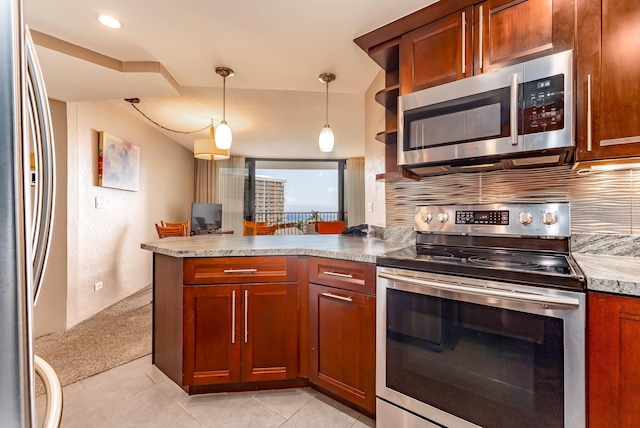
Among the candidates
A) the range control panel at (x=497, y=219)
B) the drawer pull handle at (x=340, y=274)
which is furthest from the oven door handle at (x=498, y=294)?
the range control panel at (x=497, y=219)

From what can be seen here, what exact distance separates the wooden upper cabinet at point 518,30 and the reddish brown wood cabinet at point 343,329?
1.18m

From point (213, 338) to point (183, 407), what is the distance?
396 millimetres

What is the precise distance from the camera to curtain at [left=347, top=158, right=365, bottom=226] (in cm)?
700

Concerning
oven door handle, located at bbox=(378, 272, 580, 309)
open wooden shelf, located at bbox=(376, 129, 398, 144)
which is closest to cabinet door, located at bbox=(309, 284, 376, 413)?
oven door handle, located at bbox=(378, 272, 580, 309)

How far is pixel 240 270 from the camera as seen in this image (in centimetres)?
170

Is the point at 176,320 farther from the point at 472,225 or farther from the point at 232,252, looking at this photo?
the point at 472,225

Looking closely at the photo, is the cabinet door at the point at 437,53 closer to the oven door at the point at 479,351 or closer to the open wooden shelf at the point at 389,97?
the open wooden shelf at the point at 389,97

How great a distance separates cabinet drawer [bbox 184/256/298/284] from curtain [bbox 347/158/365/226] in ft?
17.8

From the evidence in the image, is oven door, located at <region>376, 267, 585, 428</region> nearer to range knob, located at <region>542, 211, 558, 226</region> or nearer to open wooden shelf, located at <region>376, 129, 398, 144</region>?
range knob, located at <region>542, 211, 558, 226</region>

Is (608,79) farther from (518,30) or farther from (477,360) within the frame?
(477,360)

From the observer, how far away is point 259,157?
22.6 feet

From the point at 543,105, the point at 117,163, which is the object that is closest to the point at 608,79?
the point at 543,105

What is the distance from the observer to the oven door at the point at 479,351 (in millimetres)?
1009

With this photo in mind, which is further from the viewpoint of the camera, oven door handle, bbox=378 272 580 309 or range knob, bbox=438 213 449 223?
range knob, bbox=438 213 449 223
